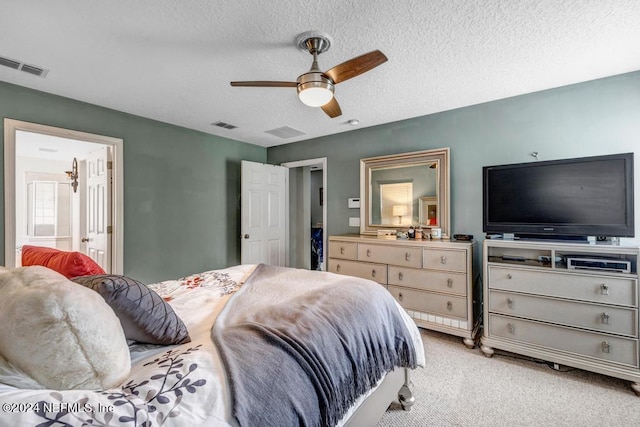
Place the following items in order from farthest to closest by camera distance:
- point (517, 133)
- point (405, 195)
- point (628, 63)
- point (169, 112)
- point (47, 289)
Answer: point (405, 195)
point (169, 112)
point (517, 133)
point (628, 63)
point (47, 289)

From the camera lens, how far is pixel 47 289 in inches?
30.9

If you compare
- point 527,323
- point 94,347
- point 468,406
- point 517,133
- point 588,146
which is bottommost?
point 468,406

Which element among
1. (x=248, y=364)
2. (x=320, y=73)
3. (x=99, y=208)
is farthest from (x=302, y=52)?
(x=99, y=208)

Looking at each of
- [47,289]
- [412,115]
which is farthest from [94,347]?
[412,115]

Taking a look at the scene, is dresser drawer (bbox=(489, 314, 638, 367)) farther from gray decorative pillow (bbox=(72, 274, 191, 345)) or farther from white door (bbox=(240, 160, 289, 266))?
white door (bbox=(240, 160, 289, 266))

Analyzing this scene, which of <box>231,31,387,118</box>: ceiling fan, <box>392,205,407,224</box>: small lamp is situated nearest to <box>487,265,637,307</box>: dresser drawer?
<box>392,205,407,224</box>: small lamp

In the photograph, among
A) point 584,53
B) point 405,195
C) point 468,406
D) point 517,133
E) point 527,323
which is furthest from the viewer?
point 405,195

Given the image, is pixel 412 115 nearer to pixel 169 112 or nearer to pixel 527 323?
pixel 527 323

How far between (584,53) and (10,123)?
484 cm

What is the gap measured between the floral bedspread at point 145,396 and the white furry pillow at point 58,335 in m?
0.04

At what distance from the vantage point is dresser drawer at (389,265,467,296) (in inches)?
108

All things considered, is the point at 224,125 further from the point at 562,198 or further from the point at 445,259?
the point at 562,198

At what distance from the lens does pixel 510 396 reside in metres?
2.00

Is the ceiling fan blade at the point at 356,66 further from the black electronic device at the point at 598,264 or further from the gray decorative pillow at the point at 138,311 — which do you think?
the black electronic device at the point at 598,264
